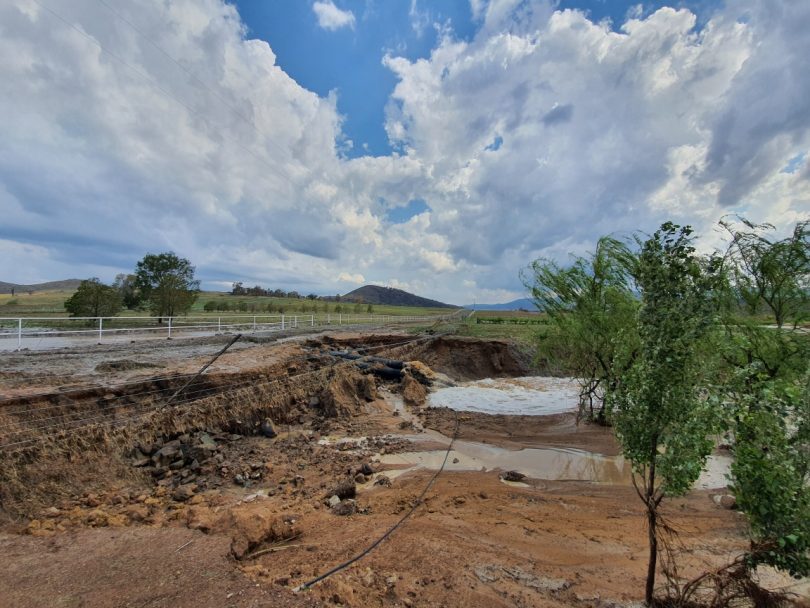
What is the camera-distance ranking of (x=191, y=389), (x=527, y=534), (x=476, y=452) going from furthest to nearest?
(x=476, y=452) → (x=191, y=389) → (x=527, y=534)

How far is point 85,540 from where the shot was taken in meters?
4.71

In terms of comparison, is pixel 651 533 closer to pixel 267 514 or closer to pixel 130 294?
pixel 267 514

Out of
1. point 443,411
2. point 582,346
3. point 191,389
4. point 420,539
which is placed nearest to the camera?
point 420,539

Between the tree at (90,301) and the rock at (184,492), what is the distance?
→ 32.0 m

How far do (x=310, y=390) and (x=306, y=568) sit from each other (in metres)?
9.54

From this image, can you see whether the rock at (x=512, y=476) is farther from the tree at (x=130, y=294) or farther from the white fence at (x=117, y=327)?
the tree at (x=130, y=294)

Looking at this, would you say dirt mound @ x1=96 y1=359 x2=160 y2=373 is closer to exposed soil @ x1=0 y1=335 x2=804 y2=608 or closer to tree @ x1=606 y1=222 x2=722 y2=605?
exposed soil @ x1=0 y1=335 x2=804 y2=608

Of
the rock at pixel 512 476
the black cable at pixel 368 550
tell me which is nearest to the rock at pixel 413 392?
the rock at pixel 512 476

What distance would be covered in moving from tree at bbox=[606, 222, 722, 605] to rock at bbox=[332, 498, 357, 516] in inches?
169

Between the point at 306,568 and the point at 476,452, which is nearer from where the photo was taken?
the point at 306,568

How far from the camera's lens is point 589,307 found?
1253cm

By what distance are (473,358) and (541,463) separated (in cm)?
1750

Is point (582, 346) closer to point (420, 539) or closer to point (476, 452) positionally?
point (476, 452)

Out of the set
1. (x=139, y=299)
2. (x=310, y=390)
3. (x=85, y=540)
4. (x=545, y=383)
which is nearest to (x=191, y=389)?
(x=310, y=390)
